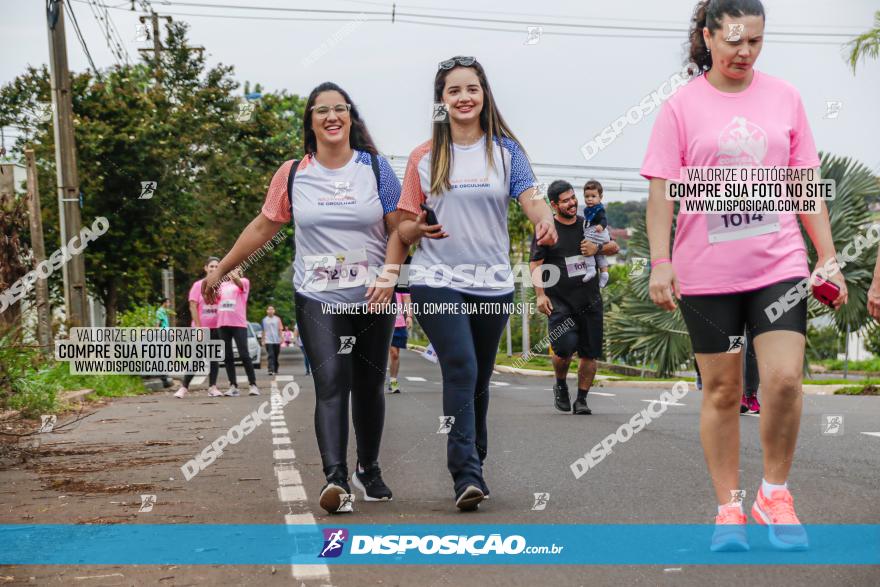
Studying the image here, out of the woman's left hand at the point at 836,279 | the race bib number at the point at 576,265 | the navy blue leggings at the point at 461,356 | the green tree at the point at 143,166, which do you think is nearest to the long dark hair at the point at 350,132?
the navy blue leggings at the point at 461,356

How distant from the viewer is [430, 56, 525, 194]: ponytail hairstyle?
18.5 ft

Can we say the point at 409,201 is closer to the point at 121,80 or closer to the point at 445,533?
the point at 445,533

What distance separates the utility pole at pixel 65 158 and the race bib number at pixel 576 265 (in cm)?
996

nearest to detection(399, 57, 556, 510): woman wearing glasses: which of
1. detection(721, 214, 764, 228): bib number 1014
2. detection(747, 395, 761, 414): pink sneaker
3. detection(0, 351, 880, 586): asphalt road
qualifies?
detection(0, 351, 880, 586): asphalt road

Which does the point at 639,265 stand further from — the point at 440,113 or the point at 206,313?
the point at 440,113

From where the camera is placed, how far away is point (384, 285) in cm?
578

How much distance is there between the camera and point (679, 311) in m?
18.5

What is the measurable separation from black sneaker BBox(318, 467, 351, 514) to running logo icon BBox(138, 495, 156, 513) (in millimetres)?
994

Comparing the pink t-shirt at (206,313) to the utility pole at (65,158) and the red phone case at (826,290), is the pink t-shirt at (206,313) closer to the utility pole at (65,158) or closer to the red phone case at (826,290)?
the utility pole at (65,158)

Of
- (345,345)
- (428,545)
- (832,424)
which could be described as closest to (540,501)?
(428,545)

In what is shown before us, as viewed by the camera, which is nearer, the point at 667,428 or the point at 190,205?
the point at 667,428

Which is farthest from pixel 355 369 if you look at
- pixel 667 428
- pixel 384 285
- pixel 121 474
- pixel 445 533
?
pixel 667 428

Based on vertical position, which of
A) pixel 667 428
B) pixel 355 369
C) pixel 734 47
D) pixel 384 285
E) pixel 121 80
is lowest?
pixel 667 428

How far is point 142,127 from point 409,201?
2194 centimetres
